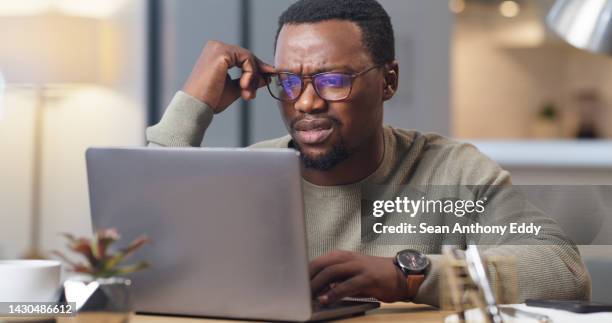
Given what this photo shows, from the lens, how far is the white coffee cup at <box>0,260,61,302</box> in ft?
4.27

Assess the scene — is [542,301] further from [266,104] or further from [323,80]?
[266,104]

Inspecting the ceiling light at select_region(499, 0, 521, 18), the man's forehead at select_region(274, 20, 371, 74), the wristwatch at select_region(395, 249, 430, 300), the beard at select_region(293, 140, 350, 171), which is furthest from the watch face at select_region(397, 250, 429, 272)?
the ceiling light at select_region(499, 0, 521, 18)

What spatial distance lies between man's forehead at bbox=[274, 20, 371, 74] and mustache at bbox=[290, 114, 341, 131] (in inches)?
3.7

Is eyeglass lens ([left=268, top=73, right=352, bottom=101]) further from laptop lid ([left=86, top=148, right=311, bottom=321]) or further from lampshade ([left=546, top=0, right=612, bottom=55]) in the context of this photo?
laptop lid ([left=86, top=148, right=311, bottom=321])

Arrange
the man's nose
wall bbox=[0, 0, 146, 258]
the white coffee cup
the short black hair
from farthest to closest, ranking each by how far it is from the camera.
Answer: wall bbox=[0, 0, 146, 258]
the short black hair
the man's nose
the white coffee cup

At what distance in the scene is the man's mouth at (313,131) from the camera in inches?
71.6

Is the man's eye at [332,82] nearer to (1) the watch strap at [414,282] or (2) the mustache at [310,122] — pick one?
(2) the mustache at [310,122]

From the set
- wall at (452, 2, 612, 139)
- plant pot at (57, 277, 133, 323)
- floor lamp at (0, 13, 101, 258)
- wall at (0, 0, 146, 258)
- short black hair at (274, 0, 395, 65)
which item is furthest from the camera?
wall at (452, 2, 612, 139)

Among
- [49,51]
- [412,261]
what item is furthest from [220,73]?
[49,51]

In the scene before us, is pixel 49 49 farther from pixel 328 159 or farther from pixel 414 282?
pixel 414 282

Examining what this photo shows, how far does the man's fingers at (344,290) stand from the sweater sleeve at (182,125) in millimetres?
613

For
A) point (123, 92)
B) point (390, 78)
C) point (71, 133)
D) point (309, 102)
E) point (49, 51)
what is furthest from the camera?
point (71, 133)

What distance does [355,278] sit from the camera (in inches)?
55.9

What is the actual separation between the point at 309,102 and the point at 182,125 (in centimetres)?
28
